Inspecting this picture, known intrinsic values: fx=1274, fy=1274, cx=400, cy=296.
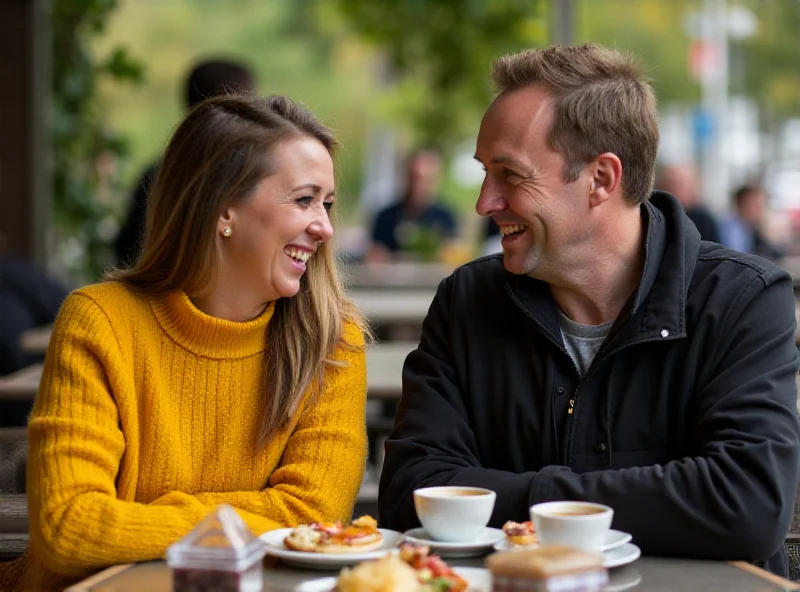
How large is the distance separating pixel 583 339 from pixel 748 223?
9.58m

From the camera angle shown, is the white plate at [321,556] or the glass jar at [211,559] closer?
the glass jar at [211,559]

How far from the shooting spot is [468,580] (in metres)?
1.64

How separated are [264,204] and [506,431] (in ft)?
1.98

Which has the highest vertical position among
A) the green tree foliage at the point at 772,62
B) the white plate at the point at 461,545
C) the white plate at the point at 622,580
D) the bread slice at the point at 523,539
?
the green tree foliage at the point at 772,62

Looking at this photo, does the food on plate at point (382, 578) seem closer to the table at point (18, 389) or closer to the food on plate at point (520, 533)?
the food on plate at point (520, 533)

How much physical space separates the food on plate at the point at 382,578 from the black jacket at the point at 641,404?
570 mm

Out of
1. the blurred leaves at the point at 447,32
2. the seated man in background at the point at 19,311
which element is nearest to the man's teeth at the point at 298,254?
the seated man in background at the point at 19,311

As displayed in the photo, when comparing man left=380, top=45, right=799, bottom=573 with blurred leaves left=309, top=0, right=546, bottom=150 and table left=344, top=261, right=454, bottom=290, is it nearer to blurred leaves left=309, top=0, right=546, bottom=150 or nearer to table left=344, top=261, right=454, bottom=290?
table left=344, top=261, right=454, bottom=290

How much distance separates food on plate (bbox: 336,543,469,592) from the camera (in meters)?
1.45

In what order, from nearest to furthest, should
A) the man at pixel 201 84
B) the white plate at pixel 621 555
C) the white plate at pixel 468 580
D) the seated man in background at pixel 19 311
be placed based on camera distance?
the white plate at pixel 468 580, the white plate at pixel 621 555, the man at pixel 201 84, the seated man in background at pixel 19 311

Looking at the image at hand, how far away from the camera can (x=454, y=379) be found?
2.37m

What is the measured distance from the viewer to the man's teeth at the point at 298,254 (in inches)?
91.0

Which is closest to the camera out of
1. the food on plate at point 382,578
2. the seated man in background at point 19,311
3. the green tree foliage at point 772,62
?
the food on plate at point 382,578

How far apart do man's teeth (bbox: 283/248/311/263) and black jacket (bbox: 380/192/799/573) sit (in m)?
0.28
